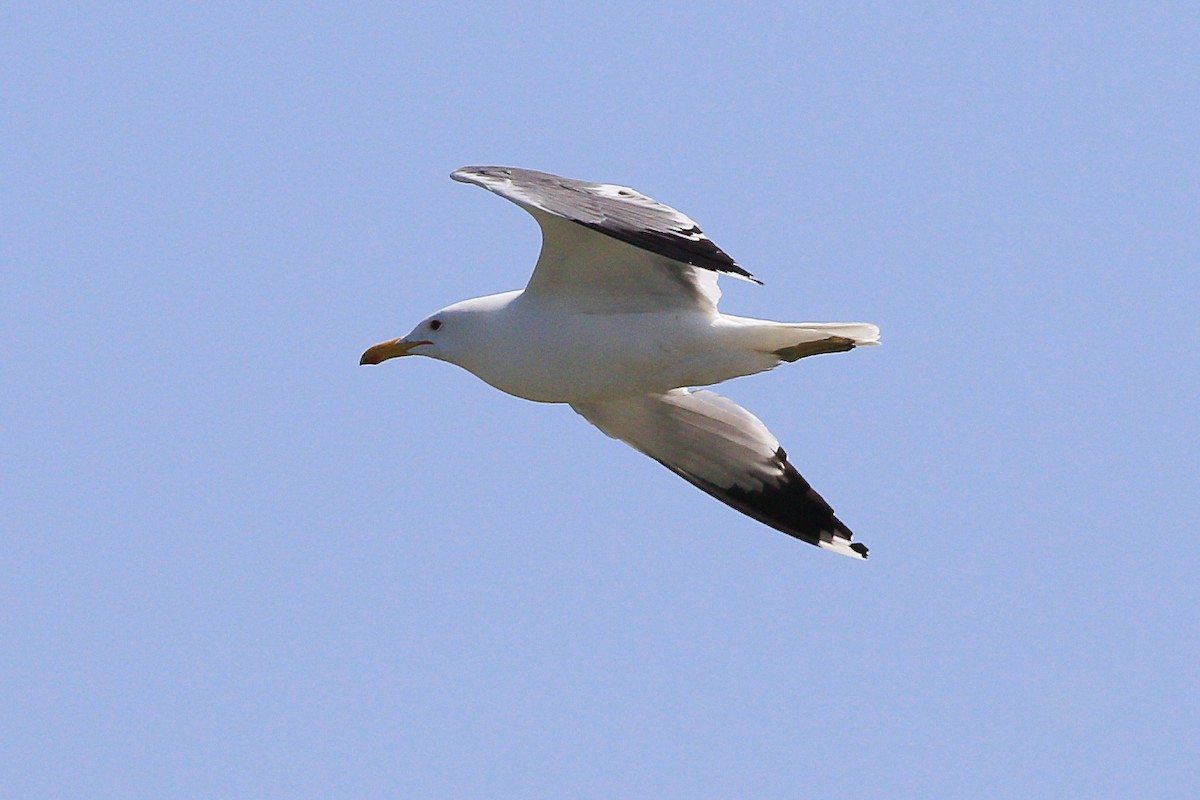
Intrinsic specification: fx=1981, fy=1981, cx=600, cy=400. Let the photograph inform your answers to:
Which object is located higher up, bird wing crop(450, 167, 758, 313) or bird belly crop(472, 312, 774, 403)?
bird wing crop(450, 167, 758, 313)

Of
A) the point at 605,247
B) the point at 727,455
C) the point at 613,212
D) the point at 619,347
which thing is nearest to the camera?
the point at 613,212

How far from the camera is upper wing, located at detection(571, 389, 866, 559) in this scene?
11.1 metres

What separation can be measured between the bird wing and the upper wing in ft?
4.05

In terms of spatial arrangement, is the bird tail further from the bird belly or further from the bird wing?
the bird wing

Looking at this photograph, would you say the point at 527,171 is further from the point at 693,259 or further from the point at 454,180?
the point at 693,259

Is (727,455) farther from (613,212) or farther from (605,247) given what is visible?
(613,212)

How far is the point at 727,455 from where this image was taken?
36.7 feet

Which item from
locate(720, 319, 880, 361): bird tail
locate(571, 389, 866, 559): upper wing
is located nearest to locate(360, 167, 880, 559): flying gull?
locate(720, 319, 880, 361): bird tail

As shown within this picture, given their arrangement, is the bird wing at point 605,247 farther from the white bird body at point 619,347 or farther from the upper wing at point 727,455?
the upper wing at point 727,455

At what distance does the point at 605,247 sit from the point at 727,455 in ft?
6.34

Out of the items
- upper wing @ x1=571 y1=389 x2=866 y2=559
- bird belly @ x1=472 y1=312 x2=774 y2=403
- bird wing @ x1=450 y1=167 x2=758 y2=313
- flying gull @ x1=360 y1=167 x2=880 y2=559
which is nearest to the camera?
bird wing @ x1=450 y1=167 x2=758 y2=313

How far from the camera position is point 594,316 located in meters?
9.91

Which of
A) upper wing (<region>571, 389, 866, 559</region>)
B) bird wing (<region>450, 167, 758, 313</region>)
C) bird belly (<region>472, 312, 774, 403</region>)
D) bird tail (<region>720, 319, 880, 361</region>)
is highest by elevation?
bird wing (<region>450, 167, 758, 313</region>)

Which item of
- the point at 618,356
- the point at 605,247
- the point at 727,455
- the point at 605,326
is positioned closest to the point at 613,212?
the point at 605,247
